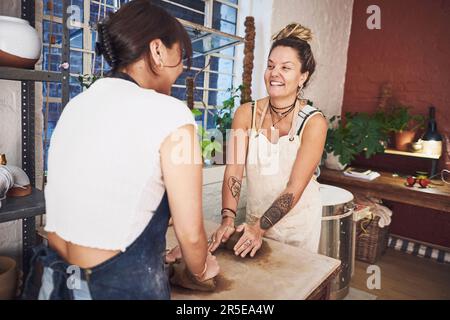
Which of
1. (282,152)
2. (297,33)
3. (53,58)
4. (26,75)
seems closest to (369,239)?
(282,152)

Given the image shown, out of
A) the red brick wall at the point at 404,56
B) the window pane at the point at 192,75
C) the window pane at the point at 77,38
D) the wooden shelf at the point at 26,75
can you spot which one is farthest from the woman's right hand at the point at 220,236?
the red brick wall at the point at 404,56

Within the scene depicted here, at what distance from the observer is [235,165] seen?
1891 mm

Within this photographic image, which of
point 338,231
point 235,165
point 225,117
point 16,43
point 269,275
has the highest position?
point 16,43

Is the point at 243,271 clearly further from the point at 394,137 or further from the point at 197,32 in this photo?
the point at 394,137

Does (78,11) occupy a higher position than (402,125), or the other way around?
(78,11)

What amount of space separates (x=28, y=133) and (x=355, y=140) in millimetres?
3083

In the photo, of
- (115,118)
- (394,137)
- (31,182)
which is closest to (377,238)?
(394,137)

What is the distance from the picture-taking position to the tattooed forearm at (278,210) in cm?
169

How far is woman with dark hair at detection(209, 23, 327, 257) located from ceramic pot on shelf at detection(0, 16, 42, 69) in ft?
3.39

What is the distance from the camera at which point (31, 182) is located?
1.78 meters

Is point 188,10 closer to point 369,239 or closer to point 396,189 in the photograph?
point 396,189

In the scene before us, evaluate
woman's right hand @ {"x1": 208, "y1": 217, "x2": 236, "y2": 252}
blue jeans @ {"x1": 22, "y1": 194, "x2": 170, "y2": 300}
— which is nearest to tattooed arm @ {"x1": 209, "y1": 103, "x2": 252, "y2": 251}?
woman's right hand @ {"x1": 208, "y1": 217, "x2": 236, "y2": 252}

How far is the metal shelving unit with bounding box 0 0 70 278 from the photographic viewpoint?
1.43 meters

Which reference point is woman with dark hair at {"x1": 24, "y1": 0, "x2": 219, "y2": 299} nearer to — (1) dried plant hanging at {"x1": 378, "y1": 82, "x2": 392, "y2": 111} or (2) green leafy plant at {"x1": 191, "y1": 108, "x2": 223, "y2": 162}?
(2) green leafy plant at {"x1": 191, "y1": 108, "x2": 223, "y2": 162}
